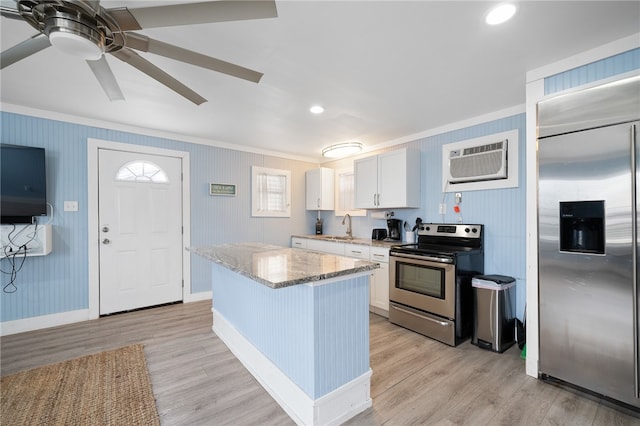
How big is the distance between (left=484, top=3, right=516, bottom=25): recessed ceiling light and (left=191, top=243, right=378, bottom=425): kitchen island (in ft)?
5.21

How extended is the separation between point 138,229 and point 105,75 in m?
2.49

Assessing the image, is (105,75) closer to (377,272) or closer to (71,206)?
(71,206)

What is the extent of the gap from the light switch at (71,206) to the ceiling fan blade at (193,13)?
2837 mm

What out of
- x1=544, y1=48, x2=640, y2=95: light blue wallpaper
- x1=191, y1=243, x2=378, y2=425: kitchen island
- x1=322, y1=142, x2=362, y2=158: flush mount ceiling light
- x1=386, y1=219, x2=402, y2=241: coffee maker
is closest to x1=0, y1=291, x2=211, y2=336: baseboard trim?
x1=191, y1=243, x2=378, y2=425: kitchen island

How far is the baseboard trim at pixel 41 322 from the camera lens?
114 inches

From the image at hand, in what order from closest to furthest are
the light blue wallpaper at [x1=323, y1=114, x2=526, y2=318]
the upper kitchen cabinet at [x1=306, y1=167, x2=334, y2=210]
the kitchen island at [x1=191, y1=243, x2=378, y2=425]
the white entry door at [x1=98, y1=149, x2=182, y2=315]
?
1. the kitchen island at [x1=191, y1=243, x2=378, y2=425]
2. the light blue wallpaper at [x1=323, y1=114, x2=526, y2=318]
3. the white entry door at [x1=98, y1=149, x2=182, y2=315]
4. the upper kitchen cabinet at [x1=306, y1=167, x2=334, y2=210]

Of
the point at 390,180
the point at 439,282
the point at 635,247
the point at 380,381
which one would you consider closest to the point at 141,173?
the point at 390,180

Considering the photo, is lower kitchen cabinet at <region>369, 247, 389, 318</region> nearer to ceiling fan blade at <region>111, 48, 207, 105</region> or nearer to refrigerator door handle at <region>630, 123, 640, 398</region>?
refrigerator door handle at <region>630, 123, 640, 398</region>

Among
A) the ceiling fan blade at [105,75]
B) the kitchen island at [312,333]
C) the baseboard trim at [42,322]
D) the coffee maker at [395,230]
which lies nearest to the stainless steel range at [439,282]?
the coffee maker at [395,230]

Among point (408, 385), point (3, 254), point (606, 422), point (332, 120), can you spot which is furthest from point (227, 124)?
point (606, 422)

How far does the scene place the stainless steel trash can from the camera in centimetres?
258

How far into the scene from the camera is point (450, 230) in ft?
10.9

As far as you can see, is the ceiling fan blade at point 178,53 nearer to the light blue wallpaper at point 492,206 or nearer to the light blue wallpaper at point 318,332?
the light blue wallpaper at point 318,332

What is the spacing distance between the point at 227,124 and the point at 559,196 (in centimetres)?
336
